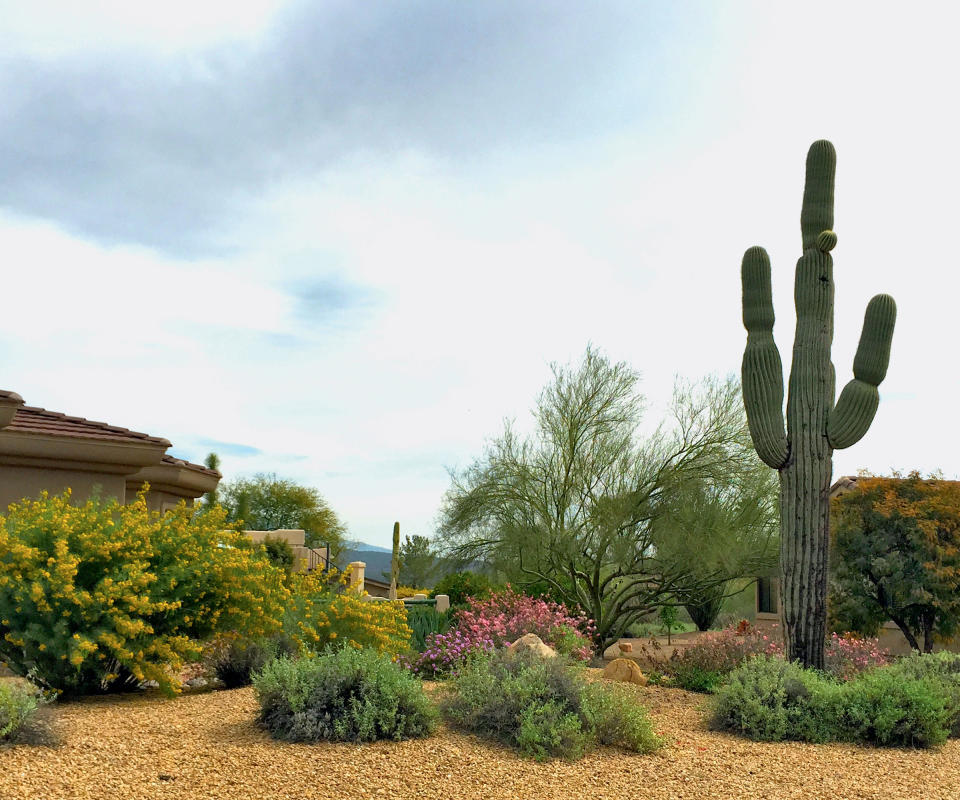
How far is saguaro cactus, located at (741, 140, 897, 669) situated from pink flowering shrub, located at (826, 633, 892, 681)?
1.76 ft

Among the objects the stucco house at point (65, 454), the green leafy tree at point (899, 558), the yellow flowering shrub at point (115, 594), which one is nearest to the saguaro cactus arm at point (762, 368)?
the yellow flowering shrub at point (115, 594)

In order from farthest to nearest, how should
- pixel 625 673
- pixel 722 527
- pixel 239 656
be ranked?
pixel 722 527 → pixel 625 673 → pixel 239 656

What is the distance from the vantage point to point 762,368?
10.9m

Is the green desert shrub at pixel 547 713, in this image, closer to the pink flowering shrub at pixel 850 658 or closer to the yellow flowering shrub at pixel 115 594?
the yellow flowering shrub at pixel 115 594

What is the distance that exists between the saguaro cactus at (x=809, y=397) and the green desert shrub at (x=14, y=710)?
786cm

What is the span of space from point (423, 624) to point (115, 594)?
5.21 metres

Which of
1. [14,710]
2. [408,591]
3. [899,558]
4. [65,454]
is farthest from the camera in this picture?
[408,591]

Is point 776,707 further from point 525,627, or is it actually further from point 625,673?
point 525,627

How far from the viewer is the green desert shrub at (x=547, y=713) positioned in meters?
6.73

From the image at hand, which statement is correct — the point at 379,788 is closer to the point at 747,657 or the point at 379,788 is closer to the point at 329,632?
the point at 329,632

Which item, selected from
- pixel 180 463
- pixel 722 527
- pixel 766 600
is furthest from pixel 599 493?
pixel 766 600

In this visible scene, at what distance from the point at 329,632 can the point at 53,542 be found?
2.95m

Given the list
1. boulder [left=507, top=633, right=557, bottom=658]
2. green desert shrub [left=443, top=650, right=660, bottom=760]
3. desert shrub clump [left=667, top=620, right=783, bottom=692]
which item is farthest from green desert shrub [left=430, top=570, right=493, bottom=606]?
green desert shrub [left=443, top=650, right=660, bottom=760]

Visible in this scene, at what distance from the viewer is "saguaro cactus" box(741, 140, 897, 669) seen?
10.3 metres
